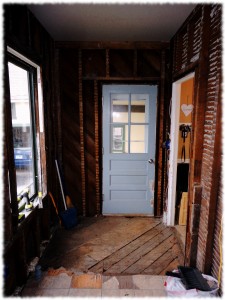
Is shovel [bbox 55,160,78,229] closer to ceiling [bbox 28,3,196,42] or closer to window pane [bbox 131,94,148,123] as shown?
window pane [bbox 131,94,148,123]

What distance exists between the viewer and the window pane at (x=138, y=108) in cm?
361

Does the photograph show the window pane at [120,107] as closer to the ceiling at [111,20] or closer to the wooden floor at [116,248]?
the ceiling at [111,20]

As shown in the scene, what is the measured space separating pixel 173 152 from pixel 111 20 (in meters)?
1.97

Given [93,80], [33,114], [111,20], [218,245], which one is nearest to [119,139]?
[93,80]

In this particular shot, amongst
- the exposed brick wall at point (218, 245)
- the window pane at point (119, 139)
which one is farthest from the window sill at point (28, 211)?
the exposed brick wall at point (218, 245)

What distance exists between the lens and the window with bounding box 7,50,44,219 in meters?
2.43

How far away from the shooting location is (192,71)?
2480 millimetres

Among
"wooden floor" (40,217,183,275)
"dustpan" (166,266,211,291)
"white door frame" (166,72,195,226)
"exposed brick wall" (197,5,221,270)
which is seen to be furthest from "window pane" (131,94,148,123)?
"dustpan" (166,266,211,291)

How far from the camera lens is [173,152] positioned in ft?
11.0

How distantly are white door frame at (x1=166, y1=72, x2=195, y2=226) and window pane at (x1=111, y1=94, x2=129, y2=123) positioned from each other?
757mm

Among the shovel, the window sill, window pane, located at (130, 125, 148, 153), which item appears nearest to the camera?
the window sill

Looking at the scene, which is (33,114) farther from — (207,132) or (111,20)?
(207,132)

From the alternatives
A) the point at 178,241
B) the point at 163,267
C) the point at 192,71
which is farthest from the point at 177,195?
the point at 192,71

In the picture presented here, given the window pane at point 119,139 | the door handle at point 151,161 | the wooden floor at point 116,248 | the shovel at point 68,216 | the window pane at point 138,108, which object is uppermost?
the window pane at point 138,108
